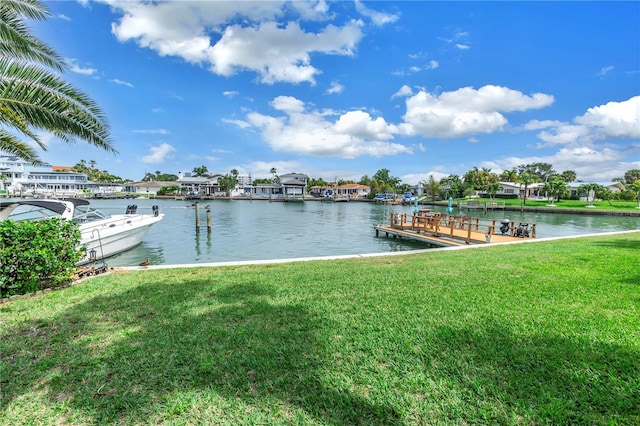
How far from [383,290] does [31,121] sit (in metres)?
7.99

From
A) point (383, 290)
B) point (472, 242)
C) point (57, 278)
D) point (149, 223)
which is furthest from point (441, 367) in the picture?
point (149, 223)

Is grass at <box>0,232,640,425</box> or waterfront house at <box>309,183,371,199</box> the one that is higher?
waterfront house at <box>309,183,371,199</box>

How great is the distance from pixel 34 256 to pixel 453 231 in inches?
666

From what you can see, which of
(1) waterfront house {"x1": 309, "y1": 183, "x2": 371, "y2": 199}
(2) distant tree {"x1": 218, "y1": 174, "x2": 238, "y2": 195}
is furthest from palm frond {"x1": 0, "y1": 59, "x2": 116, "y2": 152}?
(2) distant tree {"x1": 218, "y1": 174, "x2": 238, "y2": 195}

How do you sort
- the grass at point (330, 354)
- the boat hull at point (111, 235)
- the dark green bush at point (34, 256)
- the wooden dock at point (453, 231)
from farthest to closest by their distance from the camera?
the wooden dock at point (453, 231)
the boat hull at point (111, 235)
the dark green bush at point (34, 256)
the grass at point (330, 354)

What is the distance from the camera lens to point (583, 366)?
2.86 m

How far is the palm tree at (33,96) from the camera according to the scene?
6008 mm

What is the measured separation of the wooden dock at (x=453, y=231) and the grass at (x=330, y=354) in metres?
9.69

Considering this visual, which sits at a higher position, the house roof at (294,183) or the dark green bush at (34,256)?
the house roof at (294,183)

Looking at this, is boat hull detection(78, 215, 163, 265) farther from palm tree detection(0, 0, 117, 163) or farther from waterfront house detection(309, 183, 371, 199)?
waterfront house detection(309, 183, 371, 199)

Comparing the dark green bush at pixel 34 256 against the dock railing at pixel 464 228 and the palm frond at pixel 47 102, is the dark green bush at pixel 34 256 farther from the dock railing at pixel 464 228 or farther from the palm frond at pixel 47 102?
the dock railing at pixel 464 228

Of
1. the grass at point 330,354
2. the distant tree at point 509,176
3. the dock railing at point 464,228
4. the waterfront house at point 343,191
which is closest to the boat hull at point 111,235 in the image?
the grass at point 330,354

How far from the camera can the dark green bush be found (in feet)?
16.7

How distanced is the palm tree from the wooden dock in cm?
1457
